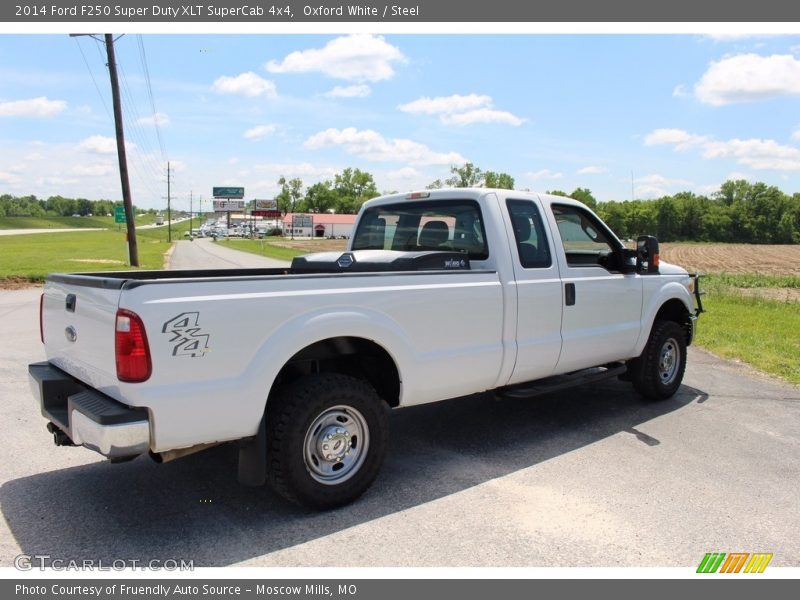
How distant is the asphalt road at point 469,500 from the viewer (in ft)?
11.1

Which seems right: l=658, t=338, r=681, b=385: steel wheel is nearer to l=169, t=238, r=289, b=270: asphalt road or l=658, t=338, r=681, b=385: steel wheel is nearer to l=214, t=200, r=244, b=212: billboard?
l=169, t=238, r=289, b=270: asphalt road

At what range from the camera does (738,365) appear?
8461 millimetres

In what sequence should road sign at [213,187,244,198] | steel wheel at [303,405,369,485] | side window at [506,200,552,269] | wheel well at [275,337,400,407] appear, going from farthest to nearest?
road sign at [213,187,244,198], side window at [506,200,552,269], wheel well at [275,337,400,407], steel wheel at [303,405,369,485]

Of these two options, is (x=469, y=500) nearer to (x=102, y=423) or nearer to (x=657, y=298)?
(x=102, y=423)

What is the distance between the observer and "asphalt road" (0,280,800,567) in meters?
3.37

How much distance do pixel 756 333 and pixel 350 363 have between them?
8.82 metres

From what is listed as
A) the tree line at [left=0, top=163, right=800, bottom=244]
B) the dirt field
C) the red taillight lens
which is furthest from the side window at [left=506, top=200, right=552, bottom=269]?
the tree line at [left=0, top=163, right=800, bottom=244]

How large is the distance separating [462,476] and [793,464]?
2564 millimetres

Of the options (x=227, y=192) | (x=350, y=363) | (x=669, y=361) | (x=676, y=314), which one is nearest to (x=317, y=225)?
(x=227, y=192)

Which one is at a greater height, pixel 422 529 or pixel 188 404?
pixel 188 404

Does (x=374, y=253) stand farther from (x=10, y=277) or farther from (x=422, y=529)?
(x=10, y=277)

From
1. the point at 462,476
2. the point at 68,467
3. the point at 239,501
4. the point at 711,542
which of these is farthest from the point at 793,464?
the point at 68,467

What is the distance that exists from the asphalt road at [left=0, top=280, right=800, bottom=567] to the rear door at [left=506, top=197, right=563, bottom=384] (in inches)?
28.9

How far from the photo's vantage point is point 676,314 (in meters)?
6.78
